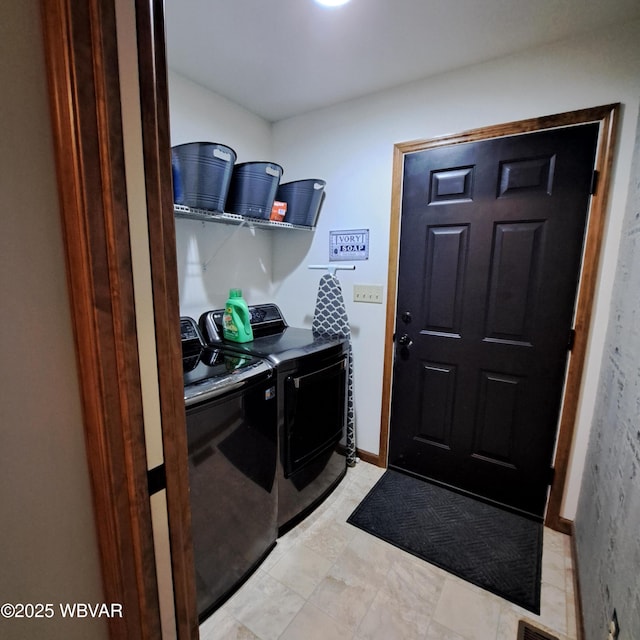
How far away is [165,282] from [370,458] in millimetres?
2090

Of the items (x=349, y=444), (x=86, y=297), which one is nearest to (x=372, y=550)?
(x=349, y=444)

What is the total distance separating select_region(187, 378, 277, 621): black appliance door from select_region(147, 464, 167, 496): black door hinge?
0.41 meters

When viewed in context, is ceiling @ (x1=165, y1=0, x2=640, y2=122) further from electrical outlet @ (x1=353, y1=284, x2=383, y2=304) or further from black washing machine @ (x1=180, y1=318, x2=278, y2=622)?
black washing machine @ (x1=180, y1=318, x2=278, y2=622)

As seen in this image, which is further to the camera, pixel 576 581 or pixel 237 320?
pixel 237 320

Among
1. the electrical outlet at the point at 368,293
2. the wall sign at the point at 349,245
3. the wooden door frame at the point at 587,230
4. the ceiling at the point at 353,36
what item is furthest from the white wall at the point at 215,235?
the wooden door frame at the point at 587,230

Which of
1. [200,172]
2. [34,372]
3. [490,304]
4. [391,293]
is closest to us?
[34,372]

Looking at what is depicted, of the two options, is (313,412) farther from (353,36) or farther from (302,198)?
(353,36)

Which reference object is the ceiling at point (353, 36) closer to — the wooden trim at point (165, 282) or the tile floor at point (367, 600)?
the wooden trim at point (165, 282)

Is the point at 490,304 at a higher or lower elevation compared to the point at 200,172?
lower

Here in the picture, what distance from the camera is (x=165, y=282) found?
0.66 meters

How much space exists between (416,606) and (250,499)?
82 centimetres

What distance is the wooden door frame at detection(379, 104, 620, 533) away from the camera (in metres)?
1.50

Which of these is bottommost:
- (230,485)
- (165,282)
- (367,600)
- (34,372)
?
(367,600)

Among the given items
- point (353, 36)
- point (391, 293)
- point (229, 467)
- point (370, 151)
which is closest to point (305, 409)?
point (229, 467)
